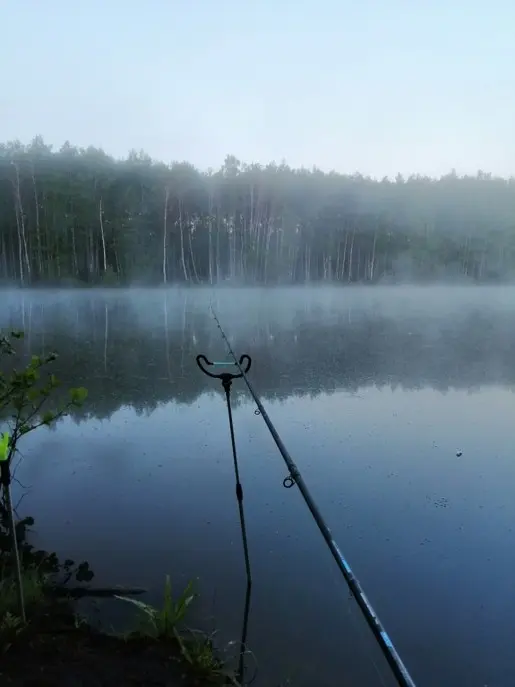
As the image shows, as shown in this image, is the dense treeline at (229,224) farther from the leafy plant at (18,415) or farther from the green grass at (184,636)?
the green grass at (184,636)

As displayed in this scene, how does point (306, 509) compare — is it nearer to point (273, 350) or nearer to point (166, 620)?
point (166, 620)

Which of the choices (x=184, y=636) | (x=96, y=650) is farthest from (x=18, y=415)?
(x=184, y=636)

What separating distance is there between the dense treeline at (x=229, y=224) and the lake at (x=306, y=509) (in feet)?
98.0

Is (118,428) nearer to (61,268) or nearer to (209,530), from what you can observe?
(209,530)

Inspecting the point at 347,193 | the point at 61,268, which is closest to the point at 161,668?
the point at 61,268

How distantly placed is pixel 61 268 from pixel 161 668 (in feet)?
119

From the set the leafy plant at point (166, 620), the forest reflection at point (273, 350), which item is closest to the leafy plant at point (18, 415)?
the leafy plant at point (166, 620)

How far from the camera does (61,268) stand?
35.2 metres

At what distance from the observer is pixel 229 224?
43875 mm

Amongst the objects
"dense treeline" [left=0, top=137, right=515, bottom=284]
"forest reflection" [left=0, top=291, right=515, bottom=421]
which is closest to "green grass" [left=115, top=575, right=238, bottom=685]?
"forest reflection" [left=0, top=291, right=515, bottom=421]

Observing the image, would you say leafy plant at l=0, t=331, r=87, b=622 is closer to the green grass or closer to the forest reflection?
the green grass

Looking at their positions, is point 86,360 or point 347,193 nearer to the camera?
point 86,360

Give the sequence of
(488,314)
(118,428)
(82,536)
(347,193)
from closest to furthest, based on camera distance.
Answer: (82,536) < (118,428) < (488,314) < (347,193)

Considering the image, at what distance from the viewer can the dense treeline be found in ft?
118
